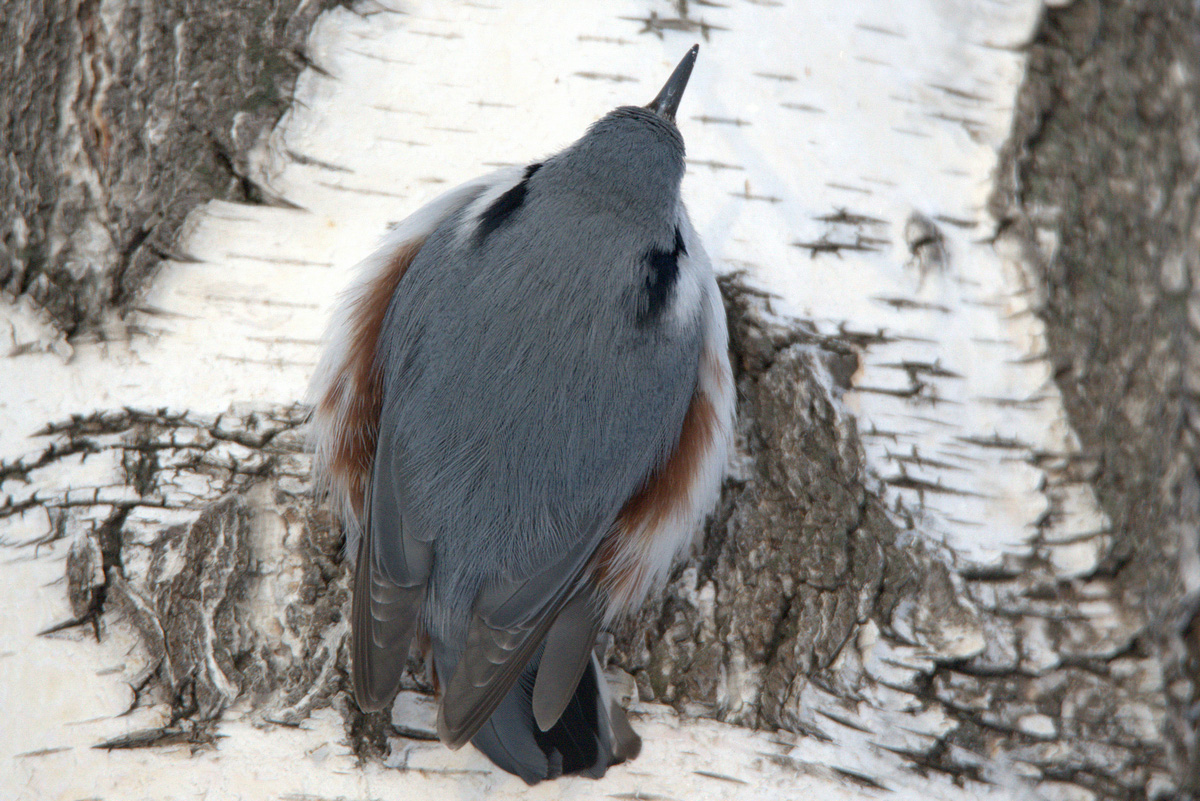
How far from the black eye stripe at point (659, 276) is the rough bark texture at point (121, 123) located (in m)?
0.79

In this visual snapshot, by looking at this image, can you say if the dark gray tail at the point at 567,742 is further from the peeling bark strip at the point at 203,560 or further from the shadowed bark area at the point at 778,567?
the peeling bark strip at the point at 203,560

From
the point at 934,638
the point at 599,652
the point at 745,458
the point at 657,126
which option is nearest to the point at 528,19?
the point at 657,126

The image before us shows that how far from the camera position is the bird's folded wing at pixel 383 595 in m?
1.38

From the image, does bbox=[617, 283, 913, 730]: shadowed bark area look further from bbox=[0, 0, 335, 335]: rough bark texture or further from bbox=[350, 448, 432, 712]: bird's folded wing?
bbox=[0, 0, 335, 335]: rough bark texture

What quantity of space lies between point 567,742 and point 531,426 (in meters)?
0.54

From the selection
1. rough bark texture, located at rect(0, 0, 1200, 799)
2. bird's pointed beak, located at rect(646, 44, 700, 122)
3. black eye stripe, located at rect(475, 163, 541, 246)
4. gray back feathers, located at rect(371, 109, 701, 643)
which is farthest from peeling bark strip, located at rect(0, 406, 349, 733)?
bird's pointed beak, located at rect(646, 44, 700, 122)

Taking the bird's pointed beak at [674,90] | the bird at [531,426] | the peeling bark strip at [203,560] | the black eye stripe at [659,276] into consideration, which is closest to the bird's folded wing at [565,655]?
the bird at [531,426]

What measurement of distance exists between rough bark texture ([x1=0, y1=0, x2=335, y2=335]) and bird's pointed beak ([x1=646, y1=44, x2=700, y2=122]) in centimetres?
70

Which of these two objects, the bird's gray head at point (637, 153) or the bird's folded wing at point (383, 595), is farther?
the bird's gray head at point (637, 153)

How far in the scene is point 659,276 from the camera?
1.73 m

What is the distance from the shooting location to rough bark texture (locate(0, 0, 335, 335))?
1.65 metres

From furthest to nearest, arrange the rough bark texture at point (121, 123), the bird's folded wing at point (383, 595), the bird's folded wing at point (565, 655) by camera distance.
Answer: the rough bark texture at point (121, 123) → the bird's folded wing at point (565, 655) → the bird's folded wing at point (383, 595)

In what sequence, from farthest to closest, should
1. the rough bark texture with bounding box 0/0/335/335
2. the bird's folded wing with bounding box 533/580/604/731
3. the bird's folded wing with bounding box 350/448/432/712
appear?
the rough bark texture with bounding box 0/0/335/335 < the bird's folded wing with bounding box 533/580/604/731 < the bird's folded wing with bounding box 350/448/432/712

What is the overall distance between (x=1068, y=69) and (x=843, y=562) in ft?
3.81
